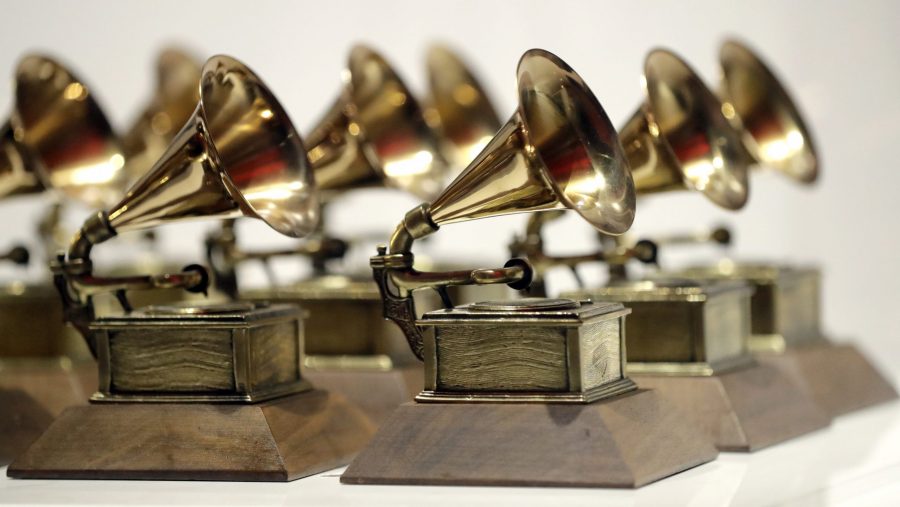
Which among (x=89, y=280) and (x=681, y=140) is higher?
(x=681, y=140)

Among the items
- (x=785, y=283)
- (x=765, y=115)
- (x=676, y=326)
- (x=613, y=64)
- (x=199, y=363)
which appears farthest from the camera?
(x=613, y=64)

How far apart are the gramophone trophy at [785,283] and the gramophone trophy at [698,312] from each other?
0.22 metres

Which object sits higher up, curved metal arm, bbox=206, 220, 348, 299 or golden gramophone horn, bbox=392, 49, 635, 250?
golden gramophone horn, bbox=392, 49, 635, 250

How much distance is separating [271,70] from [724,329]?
3734 millimetres

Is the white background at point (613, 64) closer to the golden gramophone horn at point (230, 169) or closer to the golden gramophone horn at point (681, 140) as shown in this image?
the golden gramophone horn at point (681, 140)

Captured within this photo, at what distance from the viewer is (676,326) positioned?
14.1 ft

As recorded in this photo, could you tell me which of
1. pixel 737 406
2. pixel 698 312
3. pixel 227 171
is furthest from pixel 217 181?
pixel 737 406

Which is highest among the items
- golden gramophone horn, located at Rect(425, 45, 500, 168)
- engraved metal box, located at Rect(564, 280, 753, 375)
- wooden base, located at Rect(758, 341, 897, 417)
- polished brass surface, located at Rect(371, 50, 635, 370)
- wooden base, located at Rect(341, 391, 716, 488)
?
golden gramophone horn, located at Rect(425, 45, 500, 168)

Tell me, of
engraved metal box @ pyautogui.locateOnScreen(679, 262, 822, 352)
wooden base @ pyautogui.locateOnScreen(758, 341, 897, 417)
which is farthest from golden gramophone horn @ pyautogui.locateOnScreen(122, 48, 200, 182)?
wooden base @ pyautogui.locateOnScreen(758, 341, 897, 417)

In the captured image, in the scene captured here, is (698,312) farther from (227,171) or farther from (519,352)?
(227,171)

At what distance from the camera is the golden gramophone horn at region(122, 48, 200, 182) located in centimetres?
584

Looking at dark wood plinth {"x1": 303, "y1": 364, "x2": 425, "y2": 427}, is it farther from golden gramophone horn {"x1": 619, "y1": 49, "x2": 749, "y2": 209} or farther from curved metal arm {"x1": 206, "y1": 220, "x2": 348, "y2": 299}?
golden gramophone horn {"x1": 619, "y1": 49, "x2": 749, "y2": 209}

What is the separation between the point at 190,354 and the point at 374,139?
4.30ft

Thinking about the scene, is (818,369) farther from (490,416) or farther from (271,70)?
(271,70)
